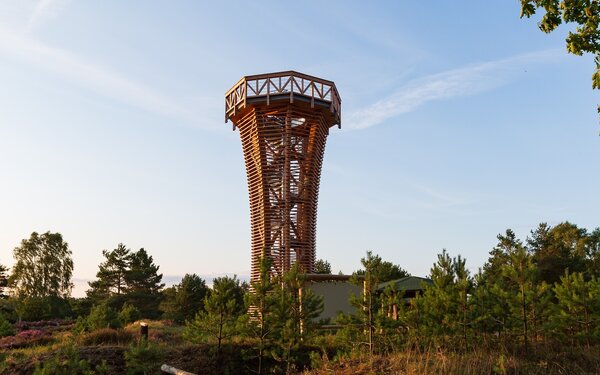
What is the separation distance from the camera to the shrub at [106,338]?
17288 millimetres

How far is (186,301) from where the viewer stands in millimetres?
38750

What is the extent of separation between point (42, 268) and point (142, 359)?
44.1 metres

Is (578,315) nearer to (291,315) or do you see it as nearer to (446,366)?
(446,366)

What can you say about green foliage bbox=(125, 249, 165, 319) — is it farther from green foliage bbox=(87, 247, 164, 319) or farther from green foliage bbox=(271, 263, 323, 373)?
green foliage bbox=(271, 263, 323, 373)

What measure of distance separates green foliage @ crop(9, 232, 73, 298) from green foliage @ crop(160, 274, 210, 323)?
15.9m

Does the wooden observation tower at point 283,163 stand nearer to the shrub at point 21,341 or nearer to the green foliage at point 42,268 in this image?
the shrub at point 21,341

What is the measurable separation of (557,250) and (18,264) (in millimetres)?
48574

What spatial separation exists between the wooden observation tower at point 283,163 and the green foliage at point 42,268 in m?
33.4

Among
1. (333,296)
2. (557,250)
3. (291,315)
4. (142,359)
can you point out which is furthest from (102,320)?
→ (557,250)

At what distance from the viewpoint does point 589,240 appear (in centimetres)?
5459

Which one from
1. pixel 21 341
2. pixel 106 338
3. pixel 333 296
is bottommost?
pixel 21 341

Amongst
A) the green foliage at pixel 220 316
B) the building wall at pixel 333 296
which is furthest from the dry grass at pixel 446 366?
the building wall at pixel 333 296

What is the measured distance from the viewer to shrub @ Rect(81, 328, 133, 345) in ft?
56.7

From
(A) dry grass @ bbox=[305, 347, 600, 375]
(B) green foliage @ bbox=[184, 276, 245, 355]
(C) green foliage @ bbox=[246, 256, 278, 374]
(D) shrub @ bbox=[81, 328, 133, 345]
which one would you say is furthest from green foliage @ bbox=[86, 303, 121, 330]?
(A) dry grass @ bbox=[305, 347, 600, 375]
